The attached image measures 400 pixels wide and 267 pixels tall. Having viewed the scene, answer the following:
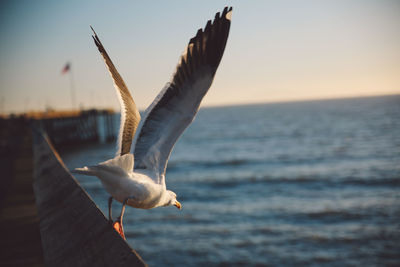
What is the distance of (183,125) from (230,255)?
26.6ft

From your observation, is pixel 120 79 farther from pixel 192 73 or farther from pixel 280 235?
pixel 280 235

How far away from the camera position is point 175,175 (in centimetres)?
2505

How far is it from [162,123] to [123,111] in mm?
655

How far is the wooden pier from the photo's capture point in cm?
157

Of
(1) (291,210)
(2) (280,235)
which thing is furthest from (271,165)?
(2) (280,235)

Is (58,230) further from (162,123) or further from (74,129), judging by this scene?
(74,129)

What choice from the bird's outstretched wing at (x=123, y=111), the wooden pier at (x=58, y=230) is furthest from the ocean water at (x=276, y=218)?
the wooden pier at (x=58, y=230)

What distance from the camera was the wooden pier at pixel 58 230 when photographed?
5.15 ft

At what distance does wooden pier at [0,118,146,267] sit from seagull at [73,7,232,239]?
378mm

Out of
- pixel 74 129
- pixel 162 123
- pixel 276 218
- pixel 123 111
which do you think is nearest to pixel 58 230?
pixel 162 123

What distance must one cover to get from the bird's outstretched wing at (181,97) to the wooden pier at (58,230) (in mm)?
798

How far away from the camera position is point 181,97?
310 centimetres

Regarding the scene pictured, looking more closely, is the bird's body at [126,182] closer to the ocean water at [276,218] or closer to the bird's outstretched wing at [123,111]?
the bird's outstretched wing at [123,111]

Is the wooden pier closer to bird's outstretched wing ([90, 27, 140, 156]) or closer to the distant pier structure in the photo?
bird's outstretched wing ([90, 27, 140, 156])
